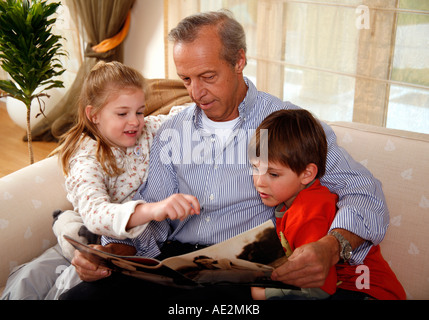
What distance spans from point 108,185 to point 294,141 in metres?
0.65

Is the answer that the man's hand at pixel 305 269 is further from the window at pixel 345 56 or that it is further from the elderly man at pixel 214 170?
the window at pixel 345 56

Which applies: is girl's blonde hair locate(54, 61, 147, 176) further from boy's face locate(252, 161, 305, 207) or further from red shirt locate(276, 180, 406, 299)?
→ red shirt locate(276, 180, 406, 299)

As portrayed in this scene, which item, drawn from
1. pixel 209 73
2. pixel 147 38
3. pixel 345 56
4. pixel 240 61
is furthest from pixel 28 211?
pixel 147 38

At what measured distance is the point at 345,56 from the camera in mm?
2521

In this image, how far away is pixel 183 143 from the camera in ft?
5.35

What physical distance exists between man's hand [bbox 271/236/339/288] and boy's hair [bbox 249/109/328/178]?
11.4 inches

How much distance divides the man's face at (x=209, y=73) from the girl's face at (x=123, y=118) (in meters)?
0.19

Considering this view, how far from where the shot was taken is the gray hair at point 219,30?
148cm

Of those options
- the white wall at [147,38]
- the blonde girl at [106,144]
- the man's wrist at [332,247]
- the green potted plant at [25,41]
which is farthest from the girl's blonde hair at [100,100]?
the white wall at [147,38]

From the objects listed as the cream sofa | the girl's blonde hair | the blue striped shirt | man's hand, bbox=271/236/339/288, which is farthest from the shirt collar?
man's hand, bbox=271/236/339/288

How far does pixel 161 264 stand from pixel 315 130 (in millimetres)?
637

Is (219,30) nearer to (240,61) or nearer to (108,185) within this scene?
(240,61)

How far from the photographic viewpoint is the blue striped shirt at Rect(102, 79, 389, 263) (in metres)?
1.49

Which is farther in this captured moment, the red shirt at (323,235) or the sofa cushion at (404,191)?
the sofa cushion at (404,191)
